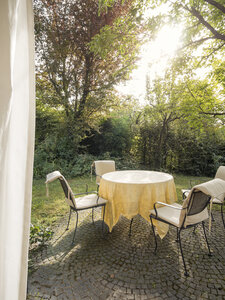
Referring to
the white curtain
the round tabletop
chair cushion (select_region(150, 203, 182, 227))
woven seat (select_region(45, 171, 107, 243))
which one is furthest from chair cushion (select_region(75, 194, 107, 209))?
the white curtain

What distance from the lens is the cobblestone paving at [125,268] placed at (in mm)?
1817

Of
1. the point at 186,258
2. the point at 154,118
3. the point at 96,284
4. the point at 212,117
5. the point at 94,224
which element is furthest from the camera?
the point at 154,118

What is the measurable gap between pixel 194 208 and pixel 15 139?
2.30 metres

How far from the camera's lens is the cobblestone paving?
1817 millimetres

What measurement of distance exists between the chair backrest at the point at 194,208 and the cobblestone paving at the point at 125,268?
0.62m

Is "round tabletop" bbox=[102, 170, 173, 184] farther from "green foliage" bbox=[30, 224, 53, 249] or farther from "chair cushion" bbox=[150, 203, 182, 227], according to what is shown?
"green foliage" bbox=[30, 224, 53, 249]

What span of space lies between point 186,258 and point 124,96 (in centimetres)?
774

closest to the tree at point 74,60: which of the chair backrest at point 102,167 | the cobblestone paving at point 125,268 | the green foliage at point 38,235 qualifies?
the chair backrest at point 102,167

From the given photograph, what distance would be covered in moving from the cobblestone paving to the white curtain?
1.24 m

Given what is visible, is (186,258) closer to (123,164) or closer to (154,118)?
(123,164)

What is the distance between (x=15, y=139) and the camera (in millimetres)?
908

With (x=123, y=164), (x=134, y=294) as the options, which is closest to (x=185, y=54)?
(x=134, y=294)

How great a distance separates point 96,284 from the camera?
1924mm

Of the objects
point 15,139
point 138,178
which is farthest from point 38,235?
point 15,139
